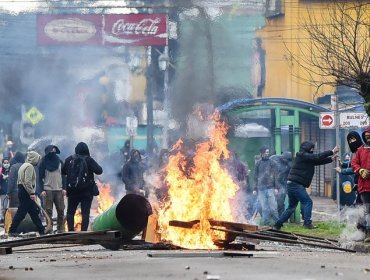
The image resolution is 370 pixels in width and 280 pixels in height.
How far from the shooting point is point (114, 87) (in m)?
48.2

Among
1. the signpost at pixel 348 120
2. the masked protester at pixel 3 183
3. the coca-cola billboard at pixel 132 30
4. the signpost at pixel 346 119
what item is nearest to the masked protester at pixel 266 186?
the signpost at pixel 346 119

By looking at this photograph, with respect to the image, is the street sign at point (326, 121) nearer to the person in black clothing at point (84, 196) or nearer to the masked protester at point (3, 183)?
the person in black clothing at point (84, 196)

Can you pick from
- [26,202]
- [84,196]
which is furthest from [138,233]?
[26,202]

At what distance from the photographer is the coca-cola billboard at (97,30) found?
149ft

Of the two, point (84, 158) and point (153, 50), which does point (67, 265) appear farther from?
point (153, 50)

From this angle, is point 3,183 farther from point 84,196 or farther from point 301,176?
point 301,176

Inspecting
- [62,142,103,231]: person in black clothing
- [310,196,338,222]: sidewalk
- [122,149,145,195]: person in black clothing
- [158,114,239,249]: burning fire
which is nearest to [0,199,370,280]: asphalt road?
[158,114,239,249]: burning fire

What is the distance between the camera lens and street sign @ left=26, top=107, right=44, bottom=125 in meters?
54.0

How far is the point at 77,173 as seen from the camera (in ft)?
65.8

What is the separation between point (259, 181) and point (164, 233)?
8.80m

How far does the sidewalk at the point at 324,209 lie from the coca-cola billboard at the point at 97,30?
9.38 metres

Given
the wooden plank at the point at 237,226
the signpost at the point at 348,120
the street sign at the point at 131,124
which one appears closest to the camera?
the wooden plank at the point at 237,226

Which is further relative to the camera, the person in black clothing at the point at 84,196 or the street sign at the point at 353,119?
the street sign at the point at 353,119

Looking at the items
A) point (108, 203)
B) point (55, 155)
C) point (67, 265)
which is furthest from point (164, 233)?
point (108, 203)
